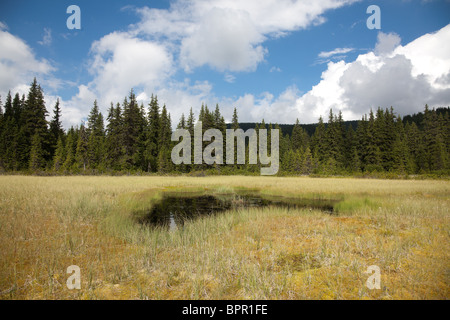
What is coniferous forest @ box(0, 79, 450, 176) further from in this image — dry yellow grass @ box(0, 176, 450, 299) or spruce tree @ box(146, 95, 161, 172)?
dry yellow grass @ box(0, 176, 450, 299)

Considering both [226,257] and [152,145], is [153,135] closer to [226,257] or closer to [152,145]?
[152,145]

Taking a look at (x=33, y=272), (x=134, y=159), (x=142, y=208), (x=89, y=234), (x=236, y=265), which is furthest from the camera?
(x=134, y=159)

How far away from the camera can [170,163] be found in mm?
50406

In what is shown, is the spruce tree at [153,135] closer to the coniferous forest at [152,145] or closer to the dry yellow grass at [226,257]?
the coniferous forest at [152,145]

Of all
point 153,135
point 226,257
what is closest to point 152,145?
point 153,135

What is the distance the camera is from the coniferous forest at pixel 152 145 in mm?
42594

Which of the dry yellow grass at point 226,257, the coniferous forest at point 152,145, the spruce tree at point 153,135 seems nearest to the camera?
the dry yellow grass at point 226,257

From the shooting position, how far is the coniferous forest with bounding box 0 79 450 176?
140 feet

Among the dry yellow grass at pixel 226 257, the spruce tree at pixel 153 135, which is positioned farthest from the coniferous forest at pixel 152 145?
the dry yellow grass at pixel 226 257

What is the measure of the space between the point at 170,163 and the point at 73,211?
40139 mm

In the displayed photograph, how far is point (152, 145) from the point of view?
52688mm

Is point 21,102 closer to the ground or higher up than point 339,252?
higher up
